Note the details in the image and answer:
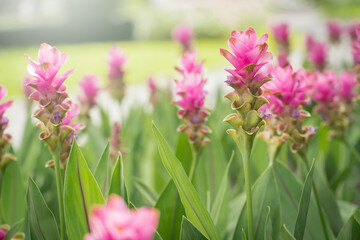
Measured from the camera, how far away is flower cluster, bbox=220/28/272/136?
0.72 metres

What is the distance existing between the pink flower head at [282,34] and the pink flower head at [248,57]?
1.82 m

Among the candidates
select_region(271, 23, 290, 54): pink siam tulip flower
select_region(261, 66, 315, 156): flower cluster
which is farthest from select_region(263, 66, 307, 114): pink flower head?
select_region(271, 23, 290, 54): pink siam tulip flower

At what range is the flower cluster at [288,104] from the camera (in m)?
0.89

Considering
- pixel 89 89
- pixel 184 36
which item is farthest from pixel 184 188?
pixel 184 36

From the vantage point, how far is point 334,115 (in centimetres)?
125

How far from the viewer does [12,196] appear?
1121 mm

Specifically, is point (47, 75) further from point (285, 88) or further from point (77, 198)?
point (285, 88)

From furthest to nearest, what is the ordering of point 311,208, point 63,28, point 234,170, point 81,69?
point 63,28 < point 81,69 < point 234,170 < point 311,208

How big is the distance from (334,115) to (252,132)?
2.01ft

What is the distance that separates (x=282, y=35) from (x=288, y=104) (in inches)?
65.4

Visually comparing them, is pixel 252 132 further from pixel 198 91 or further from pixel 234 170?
pixel 234 170

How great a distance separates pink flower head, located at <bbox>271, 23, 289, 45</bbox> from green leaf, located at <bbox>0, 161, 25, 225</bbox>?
1.77 m

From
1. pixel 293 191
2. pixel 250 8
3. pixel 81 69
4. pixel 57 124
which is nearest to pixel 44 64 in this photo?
pixel 57 124

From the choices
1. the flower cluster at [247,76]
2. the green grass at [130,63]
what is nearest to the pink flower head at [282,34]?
the flower cluster at [247,76]
